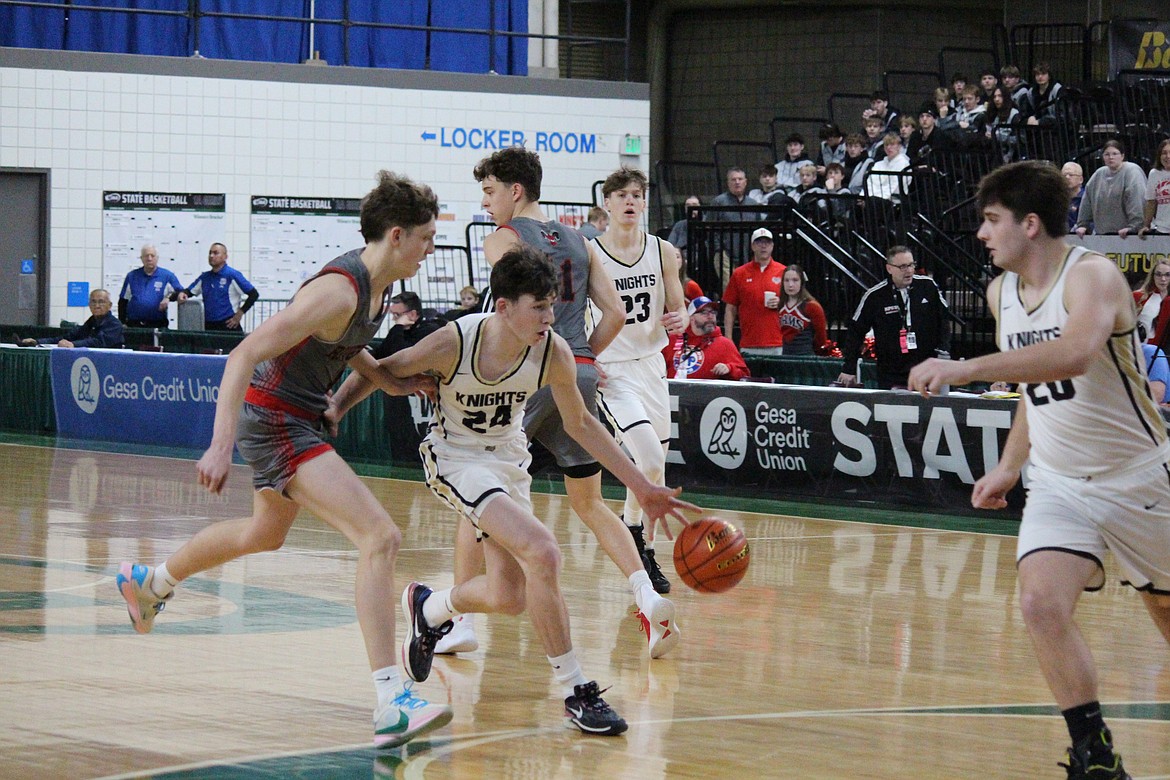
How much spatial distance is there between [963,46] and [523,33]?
6.60 meters

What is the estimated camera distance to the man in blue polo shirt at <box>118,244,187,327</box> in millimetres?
19203

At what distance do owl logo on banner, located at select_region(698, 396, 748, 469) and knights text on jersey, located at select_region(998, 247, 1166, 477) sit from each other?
27.1ft

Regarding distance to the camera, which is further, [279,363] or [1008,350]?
[279,363]

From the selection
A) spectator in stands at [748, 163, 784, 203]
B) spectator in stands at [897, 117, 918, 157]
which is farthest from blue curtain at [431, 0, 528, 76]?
spectator in stands at [897, 117, 918, 157]

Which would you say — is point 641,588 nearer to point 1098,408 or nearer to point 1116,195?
point 1098,408

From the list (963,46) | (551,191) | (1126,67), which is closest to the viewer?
(1126,67)

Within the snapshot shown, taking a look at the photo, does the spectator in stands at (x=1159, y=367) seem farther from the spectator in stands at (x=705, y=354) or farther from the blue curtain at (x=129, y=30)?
the blue curtain at (x=129, y=30)

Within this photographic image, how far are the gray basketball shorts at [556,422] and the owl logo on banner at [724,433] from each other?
587 centimetres

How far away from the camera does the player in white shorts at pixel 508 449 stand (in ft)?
17.9

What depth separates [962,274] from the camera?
54.9 feet

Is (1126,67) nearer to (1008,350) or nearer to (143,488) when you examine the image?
(143,488)

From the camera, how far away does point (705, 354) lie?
13.9 metres

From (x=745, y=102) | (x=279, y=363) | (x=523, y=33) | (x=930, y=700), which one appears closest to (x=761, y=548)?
(x=930, y=700)

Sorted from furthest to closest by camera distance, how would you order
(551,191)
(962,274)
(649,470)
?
(551,191), (962,274), (649,470)
